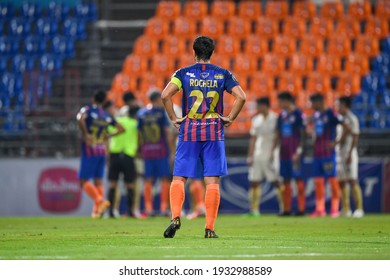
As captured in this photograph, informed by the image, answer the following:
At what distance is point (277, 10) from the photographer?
2891 cm

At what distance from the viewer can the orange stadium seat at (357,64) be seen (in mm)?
27344

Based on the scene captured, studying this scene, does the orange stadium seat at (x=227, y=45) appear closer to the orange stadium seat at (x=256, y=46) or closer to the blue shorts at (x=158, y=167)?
the orange stadium seat at (x=256, y=46)

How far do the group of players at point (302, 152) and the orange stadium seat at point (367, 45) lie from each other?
6.74 meters

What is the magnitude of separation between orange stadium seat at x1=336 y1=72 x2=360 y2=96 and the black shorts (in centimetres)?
804

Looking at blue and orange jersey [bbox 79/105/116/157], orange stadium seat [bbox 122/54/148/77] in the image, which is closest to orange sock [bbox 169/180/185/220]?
blue and orange jersey [bbox 79/105/116/157]

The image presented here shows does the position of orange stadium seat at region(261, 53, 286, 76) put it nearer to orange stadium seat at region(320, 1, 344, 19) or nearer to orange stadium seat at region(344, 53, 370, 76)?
orange stadium seat at region(344, 53, 370, 76)

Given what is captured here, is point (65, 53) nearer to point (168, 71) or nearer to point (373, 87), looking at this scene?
point (168, 71)

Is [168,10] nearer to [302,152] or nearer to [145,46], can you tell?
[145,46]

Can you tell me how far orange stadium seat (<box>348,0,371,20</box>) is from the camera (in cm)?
2869

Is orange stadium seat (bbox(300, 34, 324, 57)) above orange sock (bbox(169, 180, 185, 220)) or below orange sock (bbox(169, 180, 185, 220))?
above

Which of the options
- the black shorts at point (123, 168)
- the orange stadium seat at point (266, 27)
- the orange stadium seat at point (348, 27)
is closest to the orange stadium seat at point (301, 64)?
the orange stadium seat at point (266, 27)
